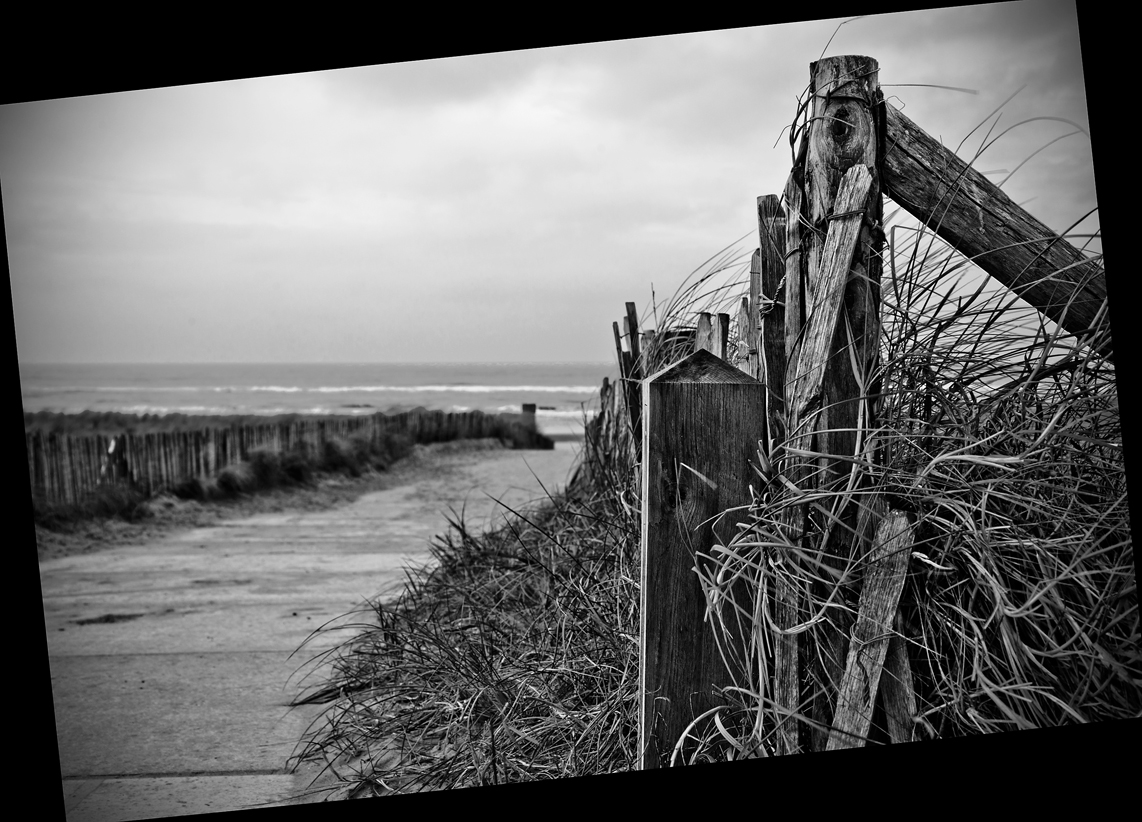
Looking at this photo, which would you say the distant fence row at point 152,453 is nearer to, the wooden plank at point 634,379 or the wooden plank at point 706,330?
the wooden plank at point 634,379

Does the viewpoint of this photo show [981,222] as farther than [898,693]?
Yes

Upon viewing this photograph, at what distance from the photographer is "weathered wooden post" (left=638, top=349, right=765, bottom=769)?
1707 mm

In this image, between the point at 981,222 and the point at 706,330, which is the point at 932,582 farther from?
the point at 706,330

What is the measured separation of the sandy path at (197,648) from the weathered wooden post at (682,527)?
131cm

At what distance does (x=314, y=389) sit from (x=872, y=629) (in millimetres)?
33098

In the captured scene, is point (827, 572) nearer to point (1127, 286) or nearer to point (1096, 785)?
point (1096, 785)

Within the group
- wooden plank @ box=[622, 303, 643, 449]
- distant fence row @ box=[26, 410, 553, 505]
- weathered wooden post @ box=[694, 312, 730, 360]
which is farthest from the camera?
distant fence row @ box=[26, 410, 553, 505]

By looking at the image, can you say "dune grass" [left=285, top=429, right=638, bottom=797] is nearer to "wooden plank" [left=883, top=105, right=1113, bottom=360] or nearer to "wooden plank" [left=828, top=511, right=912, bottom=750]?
"wooden plank" [left=828, top=511, right=912, bottom=750]

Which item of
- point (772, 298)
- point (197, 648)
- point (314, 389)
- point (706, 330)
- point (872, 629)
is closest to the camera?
point (872, 629)

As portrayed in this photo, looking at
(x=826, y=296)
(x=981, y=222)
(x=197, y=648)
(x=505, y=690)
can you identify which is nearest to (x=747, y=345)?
(x=826, y=296)

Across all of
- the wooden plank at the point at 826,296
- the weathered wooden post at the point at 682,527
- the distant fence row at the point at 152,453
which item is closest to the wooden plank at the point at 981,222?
the wooden plank at the point at 826,296

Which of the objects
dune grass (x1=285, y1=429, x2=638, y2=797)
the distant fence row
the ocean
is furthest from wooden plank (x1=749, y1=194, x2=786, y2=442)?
the ocean

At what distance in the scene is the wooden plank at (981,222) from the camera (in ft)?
5.85

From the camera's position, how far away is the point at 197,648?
3865 mm
